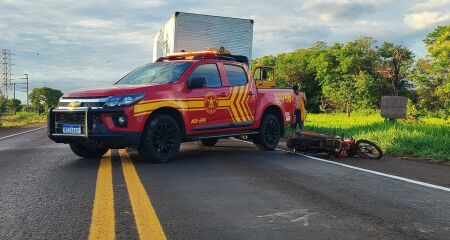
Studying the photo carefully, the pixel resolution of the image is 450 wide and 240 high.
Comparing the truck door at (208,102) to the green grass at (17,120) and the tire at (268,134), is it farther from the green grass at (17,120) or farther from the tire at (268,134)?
the green grass at (17,120)

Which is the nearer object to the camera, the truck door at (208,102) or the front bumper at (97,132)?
the front bumper at (97,132)

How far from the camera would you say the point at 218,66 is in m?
9.52

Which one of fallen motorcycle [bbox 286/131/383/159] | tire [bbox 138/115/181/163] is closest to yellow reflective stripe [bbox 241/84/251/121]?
fallen motorcycle [bbox 286/131/383/159]

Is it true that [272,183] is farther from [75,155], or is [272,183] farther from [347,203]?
[75,155]

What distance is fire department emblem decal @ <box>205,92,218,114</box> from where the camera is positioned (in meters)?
8.90

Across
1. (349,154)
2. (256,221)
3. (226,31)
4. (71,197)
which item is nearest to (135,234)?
(256,221)

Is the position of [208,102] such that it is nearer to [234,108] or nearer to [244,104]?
[234,108]

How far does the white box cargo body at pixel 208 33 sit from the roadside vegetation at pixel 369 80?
4.72m

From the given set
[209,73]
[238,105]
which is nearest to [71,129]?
[209,73]

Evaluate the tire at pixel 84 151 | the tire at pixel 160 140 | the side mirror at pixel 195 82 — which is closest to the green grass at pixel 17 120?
the tire at pixel 84 151

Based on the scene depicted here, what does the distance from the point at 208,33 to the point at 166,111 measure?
294 inches

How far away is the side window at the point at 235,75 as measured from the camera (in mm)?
9688

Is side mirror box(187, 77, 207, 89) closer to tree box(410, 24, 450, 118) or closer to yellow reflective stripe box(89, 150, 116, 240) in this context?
yellow reflective stripe box(89, 150, 116, 240)

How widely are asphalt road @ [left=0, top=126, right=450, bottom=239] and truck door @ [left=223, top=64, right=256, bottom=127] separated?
2.08 meters
